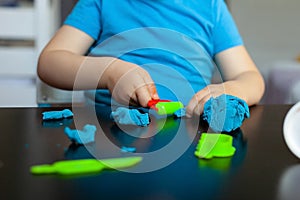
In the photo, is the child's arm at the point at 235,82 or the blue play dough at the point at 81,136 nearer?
the blue play dough at the point at 81,136

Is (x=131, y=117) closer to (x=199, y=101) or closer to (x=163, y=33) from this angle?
(x=199, y=101)

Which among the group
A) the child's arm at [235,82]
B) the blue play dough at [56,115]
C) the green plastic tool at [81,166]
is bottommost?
the child's arm at [235,82]

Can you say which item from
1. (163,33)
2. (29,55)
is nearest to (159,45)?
(163,33)

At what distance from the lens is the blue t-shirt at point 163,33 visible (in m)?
0.82

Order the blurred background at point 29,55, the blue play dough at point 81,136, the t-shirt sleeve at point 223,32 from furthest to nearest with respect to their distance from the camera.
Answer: the blurred background at point 29,55 < the t-shirt sleeve at point 223,32 < the blue play dough at point 81,136

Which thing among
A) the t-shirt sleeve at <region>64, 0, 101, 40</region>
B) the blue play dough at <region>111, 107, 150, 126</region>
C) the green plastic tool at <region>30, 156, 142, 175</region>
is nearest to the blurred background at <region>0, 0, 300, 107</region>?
the t-shirt sleeve at <region>64, 0, 101, 40</region>

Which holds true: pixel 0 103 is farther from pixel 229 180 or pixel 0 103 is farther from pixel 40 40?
pixel 229 180

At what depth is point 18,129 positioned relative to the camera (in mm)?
483

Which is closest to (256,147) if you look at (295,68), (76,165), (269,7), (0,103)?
(76,165)

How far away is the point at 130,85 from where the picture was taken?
59 cm

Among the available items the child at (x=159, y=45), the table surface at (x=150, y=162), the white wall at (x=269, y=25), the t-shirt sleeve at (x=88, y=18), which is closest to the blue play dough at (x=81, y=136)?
the table surface at (x=150, y=162)

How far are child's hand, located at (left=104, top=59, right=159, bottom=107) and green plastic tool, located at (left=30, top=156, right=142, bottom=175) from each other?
205 mm

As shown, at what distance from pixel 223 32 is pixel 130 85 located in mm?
339

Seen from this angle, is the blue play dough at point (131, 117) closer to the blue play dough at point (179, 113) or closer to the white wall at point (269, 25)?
the blue play dough at point (179, 113)
